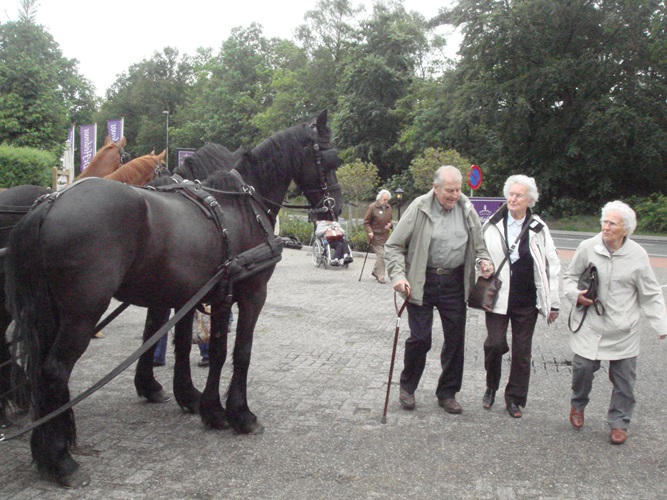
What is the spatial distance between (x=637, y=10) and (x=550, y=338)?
31.0 metres

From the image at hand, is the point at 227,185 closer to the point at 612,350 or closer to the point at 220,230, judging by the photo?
the point at 220,230

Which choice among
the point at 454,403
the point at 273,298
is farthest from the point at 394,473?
the point at 273,298

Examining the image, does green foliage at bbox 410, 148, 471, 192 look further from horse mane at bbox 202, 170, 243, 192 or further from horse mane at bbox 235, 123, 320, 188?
horse mane at bbox 202, 170, 243, 192

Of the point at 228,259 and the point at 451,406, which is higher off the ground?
the point at 228,259

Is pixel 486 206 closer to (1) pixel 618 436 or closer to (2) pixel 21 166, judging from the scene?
(1) pixel 618 436

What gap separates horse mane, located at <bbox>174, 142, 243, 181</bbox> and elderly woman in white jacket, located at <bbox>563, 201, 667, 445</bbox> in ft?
9.19

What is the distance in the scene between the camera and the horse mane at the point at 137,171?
214 inches

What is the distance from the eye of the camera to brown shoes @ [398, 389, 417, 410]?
4938 mm

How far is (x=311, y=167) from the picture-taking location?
4.71 m

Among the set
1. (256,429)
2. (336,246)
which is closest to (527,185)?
(256,429)

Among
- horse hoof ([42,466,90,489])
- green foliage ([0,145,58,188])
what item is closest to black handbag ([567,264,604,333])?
horse hoof ([42,466,90,489])

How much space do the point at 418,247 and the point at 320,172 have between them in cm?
97

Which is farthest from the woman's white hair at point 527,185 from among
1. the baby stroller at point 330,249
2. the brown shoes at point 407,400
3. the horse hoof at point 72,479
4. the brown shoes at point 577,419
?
the baby stroller at point 330,249

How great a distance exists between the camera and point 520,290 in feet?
16.1
